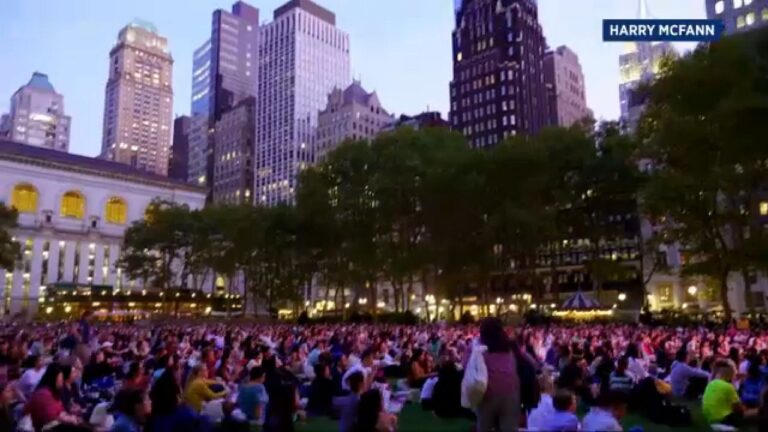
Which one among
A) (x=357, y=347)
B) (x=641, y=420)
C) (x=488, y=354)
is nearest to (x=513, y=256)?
(x=357, y=347)

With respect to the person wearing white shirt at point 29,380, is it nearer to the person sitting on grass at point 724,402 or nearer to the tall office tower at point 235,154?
the person sitting on grass at point 724,402

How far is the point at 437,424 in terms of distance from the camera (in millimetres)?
12375

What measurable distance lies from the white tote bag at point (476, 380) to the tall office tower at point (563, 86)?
128649mm

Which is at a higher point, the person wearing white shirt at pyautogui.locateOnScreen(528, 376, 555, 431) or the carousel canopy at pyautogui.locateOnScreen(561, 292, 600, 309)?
the carousel canopy at pyautogui.locateOnScreen(561, 292, 600, 309)

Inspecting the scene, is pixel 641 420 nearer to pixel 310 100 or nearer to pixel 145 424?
pixel 145 424

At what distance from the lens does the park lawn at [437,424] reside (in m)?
11.8

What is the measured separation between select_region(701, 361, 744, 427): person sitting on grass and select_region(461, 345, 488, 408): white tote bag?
5.23 m

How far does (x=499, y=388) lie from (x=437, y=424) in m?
4.50

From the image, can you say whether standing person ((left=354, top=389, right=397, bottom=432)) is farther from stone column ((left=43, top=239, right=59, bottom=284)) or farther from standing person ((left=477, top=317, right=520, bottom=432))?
stone column ((left=43, top=239, right=59, bottom=284))

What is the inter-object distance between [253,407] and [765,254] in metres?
31.4

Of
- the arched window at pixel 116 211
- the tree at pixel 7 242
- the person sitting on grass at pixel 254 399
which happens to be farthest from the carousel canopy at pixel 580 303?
the arched window at pixel 116 211

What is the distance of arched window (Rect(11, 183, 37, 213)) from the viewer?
274 ft

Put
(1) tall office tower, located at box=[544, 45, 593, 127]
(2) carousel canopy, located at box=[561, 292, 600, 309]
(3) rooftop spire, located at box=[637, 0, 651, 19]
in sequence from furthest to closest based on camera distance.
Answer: (3) rooftop spire, located at box=[637, 0, 651, 19] < (1) tall office tower, located at box=[544, 45, 593, 127] < (2) carousel canopy, located at box=[561, 292, 600, 309]

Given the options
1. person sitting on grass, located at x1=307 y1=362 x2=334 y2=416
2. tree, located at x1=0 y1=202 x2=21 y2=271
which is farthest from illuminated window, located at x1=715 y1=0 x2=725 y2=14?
person sitting on grass, located at x1=307 y1=362 x2=334 y2=416
